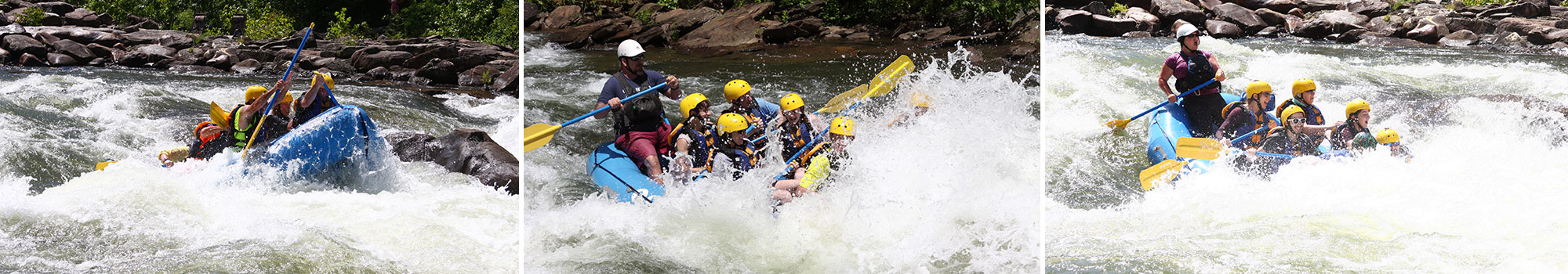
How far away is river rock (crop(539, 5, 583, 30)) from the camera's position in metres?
2.96

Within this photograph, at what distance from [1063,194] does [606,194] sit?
1.42 metres

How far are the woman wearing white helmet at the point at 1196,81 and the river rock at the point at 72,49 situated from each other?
449 centimetres

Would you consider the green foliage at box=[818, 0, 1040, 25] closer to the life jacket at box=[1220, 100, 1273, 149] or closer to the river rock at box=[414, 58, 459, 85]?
the life jacket at box=[1220, 100, 1273, 149]

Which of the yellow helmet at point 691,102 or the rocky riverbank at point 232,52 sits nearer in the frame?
the yellow helmet at point 691,102

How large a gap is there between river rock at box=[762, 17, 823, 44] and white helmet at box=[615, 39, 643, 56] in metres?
0.44

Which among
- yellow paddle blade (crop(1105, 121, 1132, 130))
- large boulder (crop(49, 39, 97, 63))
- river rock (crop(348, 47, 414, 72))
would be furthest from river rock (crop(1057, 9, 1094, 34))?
large boulder (crop(49, 39, 97, 63))

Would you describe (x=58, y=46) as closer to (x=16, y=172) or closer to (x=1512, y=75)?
(x=16, y=172)

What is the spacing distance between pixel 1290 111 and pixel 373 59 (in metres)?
3.85

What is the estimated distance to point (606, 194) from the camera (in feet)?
10.3

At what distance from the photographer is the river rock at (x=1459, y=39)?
26.9ft

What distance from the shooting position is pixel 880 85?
139 inches

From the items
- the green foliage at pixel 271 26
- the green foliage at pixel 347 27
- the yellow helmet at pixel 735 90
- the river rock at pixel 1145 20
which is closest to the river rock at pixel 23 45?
the green foliage at pixel 271 26

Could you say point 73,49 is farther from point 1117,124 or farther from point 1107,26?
point 1107,26

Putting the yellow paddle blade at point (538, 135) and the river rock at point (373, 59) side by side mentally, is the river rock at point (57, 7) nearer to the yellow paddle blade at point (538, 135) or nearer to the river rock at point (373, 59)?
the river rock at point (373, 59)
